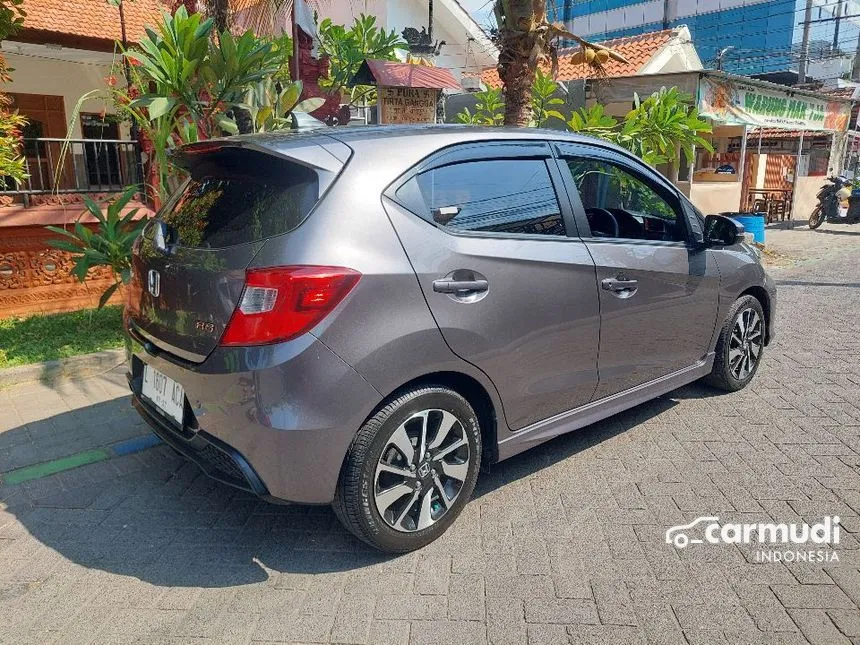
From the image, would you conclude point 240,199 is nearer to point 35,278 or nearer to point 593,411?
point 593,411

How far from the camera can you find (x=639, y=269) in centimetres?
353

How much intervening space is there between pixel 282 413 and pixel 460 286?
0.89 m

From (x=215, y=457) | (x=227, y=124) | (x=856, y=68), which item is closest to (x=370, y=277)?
(x=215, y=457)

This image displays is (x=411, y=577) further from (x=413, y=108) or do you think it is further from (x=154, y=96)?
(x=413, y=108)

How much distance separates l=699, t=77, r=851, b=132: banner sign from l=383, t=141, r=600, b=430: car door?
1122cm

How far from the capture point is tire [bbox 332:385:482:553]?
2564 millimetres

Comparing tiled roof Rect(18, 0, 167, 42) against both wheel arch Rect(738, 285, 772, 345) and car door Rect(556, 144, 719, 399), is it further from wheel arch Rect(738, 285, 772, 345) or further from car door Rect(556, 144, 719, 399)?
wheel arch Rect(738, 285, 772, 345)

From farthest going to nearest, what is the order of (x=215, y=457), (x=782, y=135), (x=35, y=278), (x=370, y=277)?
(x=782, y=135) → (x=35, y=278) → (x=215, y=457) → (x=370, y=277)

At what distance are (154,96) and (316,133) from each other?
2880 mm

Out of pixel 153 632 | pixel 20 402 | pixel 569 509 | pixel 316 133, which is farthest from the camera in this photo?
pixel 20 402

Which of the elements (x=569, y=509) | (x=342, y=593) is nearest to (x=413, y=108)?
(x=569, y=509)

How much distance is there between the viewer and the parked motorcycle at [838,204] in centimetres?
1611

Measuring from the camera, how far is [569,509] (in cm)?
314

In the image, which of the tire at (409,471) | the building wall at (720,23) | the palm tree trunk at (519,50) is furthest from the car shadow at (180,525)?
the building wall at (720,23)
